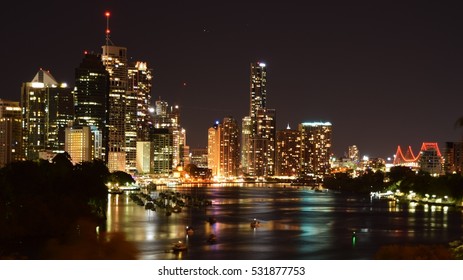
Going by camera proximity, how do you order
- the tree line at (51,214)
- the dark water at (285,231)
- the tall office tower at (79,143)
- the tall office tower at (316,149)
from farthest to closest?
1. the tall office tower at (316,149)
2. the tall office tower at (79,143)
3. the dark water at (285,231)
4. the tree line at (51,214)

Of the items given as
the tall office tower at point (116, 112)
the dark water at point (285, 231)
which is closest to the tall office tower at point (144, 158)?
the tall office tower at point (116, 112)

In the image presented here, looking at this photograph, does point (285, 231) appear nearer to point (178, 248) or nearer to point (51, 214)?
point (178, 248)

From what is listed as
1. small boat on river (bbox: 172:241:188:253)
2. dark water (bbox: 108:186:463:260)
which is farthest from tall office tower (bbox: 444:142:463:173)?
small boat on river (bbox: 172:241:188:253)

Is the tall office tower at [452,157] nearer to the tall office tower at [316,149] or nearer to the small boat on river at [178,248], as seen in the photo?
the tall office tower at [316,149]

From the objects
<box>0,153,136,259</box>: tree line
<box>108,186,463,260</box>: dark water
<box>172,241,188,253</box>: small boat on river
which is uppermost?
<box>0,153,136,259</box>: tree line

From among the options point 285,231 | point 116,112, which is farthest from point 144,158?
point 285,231

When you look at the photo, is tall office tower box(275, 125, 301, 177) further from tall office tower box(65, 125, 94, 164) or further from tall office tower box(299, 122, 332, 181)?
tall office tower box(65, 125, 94, 164)
